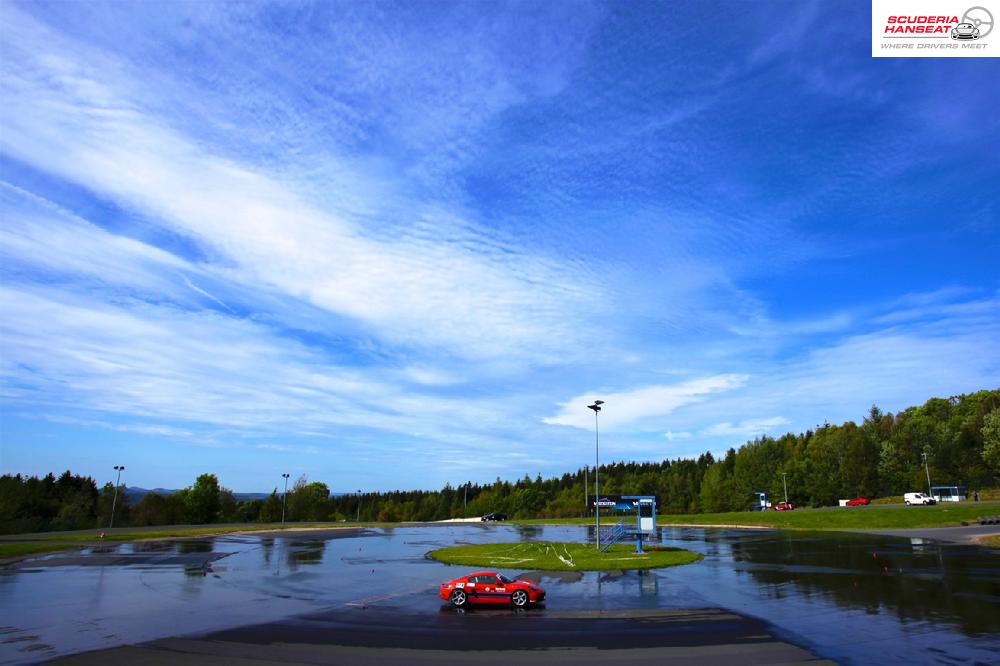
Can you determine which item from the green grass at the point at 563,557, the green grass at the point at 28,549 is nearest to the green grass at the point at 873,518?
the green grass at the point at 563,557

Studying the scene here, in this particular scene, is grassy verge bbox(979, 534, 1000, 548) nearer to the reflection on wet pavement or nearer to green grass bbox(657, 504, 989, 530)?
the reflection on wet pavement

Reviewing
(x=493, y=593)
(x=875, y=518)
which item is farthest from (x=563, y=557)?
(x=875, y=518)

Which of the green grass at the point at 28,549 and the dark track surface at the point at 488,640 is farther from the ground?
the dark track surface at the point at 488,640

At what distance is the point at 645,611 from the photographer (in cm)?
2386

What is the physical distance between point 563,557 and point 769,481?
100332 mm

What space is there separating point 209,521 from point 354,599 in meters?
121

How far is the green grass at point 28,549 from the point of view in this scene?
5308 cm

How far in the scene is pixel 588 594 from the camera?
28.5 meters

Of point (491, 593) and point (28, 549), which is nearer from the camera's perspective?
point (491, 593)

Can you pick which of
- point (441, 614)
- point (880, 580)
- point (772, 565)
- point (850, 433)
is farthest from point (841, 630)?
point (850, 433)

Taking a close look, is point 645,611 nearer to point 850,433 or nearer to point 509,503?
point 850,433

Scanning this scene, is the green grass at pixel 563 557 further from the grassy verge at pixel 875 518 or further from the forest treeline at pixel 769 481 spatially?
the forest treeline at pixel 769 481

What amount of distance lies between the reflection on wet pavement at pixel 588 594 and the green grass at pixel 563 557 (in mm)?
1969

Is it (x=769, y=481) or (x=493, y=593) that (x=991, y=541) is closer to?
(x=493, y=593)
